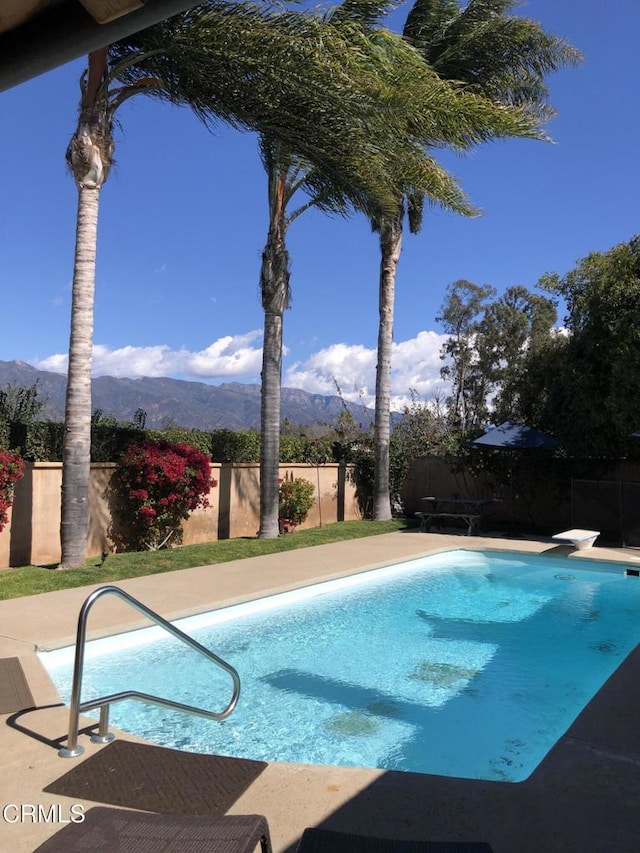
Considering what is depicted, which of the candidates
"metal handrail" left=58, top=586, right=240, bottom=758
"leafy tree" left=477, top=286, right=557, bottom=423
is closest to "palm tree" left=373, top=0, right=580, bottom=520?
"metal handrail" left=58, top=586, right=240, bottom=758

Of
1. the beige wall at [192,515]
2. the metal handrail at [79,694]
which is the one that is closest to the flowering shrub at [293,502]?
the beige wall at [192,515]

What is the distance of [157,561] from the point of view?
9984mm

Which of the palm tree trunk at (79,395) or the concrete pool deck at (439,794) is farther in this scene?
the palm tree trunk at (79,395)

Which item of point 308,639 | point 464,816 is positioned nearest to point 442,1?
point 308,639

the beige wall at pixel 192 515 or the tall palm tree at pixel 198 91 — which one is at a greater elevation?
the tall palm tree at pixel 198 91

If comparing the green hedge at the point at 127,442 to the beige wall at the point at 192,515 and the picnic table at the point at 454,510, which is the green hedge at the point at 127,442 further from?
the picnic table at the point at 454,510

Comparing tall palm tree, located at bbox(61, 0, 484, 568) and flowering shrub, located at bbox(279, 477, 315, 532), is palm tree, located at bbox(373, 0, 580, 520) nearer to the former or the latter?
flowering shrub, located at bbox(279, 477, 315, 532)

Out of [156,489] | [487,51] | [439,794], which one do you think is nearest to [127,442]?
[156,489]

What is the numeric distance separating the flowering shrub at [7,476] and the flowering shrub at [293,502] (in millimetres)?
6769

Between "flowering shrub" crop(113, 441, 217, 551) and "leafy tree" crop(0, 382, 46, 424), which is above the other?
"leafy tree" crop(0, 382, 46, 424)

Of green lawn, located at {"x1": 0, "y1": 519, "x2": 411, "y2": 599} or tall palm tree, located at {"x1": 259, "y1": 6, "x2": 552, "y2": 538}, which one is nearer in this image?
green lawn, located at {"x1": 0, "y1": 519, "x2": 411, "y2": 599}

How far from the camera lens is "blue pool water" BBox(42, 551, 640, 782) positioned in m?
4.82

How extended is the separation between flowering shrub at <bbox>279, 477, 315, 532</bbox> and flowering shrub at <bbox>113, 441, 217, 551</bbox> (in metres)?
3.39

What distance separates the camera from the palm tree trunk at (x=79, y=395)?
29.8 ft
